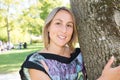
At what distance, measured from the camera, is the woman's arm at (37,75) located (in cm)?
310

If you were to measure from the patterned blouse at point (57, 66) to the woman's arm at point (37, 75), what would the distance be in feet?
0.11

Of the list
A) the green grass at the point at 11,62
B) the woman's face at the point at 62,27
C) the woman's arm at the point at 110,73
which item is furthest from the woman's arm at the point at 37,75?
the green grass at the point at 11,62

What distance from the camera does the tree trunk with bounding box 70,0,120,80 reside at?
300 cm

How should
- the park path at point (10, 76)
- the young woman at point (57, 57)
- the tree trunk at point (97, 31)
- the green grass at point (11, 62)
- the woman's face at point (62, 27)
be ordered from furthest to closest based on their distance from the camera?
the green grass at point (11, 62) < the park path at point (10, 76) < the woman's face at point (62, 27) < the young woman at point (57, 57) < the tree trunk at point (97, 31)

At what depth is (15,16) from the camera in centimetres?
3966

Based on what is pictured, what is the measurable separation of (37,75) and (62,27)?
53cm

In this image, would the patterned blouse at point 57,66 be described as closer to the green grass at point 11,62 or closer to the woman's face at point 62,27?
the woman's face at point 62,27

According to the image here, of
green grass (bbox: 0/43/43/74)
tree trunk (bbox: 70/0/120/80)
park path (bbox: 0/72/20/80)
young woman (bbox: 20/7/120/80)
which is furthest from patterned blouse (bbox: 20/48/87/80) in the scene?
green grass (bbox: 0/43/43/74)

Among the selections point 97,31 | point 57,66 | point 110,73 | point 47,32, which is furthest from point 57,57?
point 110,73

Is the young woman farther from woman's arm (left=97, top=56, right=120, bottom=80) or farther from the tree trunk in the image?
woman's arm (left=97, top=56, right=120, bottom=80)

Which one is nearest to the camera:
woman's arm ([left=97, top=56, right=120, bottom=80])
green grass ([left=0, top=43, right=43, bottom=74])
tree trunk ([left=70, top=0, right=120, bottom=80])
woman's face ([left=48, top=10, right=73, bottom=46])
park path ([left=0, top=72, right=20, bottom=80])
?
woman's arm ([left=97, top=56, right=120, bottom=80])

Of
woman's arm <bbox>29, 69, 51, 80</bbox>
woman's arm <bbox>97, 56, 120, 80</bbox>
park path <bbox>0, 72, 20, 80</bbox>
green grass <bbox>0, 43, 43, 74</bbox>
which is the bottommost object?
green grass <bbox>0, 43, 43, 74</bbox>

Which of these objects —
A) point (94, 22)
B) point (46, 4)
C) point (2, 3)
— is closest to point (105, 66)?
point (94, 22)

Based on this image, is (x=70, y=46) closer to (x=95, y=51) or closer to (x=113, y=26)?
(x=95, y=51)
